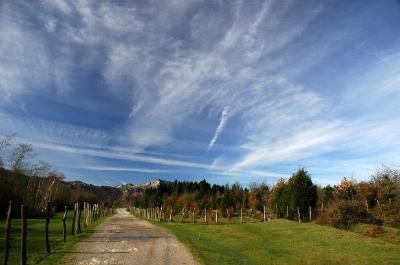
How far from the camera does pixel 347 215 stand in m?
36.2

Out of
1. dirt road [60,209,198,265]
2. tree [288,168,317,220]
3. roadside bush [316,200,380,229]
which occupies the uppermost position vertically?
tree [288,168,317,220]

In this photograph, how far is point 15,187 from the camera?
203ft

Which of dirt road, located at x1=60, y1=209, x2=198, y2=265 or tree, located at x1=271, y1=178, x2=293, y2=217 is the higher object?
tree, located at x1=271, y1=178, x2=293, y2=217

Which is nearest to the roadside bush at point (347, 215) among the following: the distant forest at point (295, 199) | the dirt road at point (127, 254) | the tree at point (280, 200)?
the distant forest at point (295, 199)

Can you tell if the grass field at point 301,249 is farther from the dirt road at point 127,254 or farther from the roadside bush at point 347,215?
the roadside bush at point 347,215

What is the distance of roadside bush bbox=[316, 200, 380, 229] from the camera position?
118 ft

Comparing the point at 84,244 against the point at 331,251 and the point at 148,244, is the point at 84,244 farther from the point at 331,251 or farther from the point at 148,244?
the point at 331,251

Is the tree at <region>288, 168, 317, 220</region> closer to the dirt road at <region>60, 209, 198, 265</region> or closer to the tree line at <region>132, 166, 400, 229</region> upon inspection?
the tree line at <region>132, 166, 400, 229</region>

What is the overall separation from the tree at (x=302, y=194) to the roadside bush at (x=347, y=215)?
30.9 ft

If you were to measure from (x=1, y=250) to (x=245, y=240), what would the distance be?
14.7m

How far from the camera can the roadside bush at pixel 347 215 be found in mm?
36000

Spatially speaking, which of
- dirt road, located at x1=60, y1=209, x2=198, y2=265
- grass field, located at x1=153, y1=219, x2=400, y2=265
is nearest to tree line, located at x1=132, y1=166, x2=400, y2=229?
grass field, located at x1=153, y1=219, x2=400, y2=265

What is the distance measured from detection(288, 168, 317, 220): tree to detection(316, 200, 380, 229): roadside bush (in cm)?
940

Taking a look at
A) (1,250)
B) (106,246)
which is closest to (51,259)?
(106,246)
